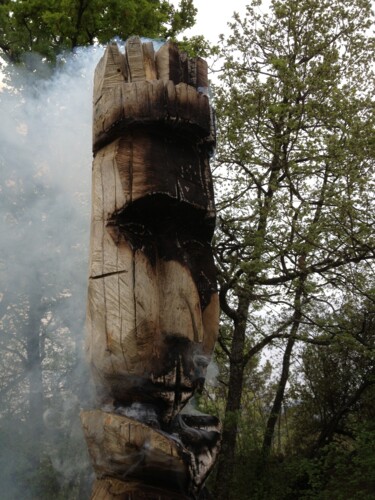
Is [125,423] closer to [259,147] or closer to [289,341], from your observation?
[259,147]

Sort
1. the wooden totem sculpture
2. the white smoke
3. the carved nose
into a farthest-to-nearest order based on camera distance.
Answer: the white smoke
the carved nose
the wooden totem sculpture

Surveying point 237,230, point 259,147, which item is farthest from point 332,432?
point 259,147

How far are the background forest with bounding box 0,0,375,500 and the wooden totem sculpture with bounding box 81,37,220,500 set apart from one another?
2345mm

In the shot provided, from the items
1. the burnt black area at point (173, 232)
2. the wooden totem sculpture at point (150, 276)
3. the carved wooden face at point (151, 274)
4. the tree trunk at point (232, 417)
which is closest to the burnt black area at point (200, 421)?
the wooden totem sculpture at point (150, 276)

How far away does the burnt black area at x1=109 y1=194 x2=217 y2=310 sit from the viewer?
3.14m

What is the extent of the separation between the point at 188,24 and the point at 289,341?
6.71m

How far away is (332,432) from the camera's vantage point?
1163 cm

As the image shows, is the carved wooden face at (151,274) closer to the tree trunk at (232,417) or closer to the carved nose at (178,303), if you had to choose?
the carved nose at (178,303)

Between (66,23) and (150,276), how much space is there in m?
7.30

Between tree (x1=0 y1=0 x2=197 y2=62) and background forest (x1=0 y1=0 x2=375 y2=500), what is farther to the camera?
tree (x1=0 y1=0 x2=197 y2=62)

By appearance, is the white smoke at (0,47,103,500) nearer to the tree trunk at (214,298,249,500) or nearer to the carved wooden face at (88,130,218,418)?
the carved wooden face at (88,130,218,418)

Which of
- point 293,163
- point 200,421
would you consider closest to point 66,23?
point 293,163

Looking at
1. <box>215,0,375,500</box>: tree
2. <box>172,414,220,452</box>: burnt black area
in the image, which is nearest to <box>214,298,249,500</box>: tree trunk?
<box>215,0,375,500</box>: tree

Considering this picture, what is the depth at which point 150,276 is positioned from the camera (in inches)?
121
